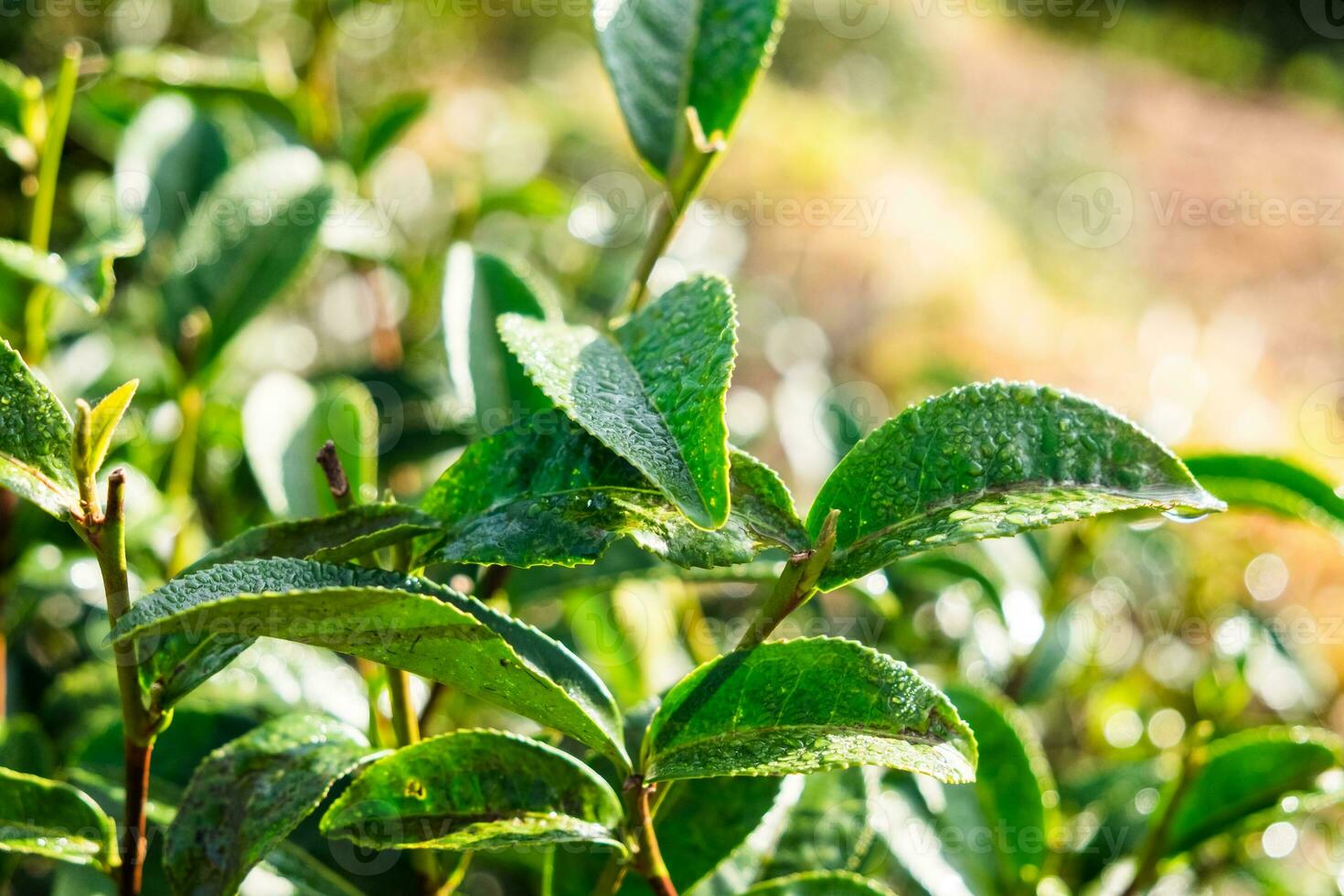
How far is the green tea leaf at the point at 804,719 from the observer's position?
14.3 inches

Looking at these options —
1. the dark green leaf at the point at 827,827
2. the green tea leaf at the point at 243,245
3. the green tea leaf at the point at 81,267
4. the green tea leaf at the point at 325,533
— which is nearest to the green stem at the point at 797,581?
the green tea leaf at the point at 325,533

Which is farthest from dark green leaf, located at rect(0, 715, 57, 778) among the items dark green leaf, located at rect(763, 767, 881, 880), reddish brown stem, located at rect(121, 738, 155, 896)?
dark green leaf, located at rect(763, 767, 881, 880)

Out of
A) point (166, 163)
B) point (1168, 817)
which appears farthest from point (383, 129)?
point (1168, 817)

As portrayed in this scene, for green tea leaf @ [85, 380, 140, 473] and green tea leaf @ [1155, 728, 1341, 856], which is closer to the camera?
green tea leaf @ [85, 380, 140, 473]

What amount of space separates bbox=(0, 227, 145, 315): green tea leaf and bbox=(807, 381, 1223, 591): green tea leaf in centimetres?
37

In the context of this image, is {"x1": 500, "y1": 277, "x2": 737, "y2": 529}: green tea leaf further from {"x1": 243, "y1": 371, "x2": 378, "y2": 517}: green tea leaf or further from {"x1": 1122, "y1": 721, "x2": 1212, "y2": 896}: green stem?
{"x1": 1122, "y1": 721, "x2": 1212, "y2": 896}: green stem

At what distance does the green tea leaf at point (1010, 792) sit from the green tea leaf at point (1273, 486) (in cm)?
18

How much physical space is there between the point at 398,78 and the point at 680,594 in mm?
3173

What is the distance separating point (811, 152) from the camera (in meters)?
5.03

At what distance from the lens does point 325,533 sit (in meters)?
0.41

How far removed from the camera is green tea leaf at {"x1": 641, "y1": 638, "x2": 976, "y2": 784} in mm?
364

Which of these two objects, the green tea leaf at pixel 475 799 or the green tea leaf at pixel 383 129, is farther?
the green tea leaf at pixel 383 129

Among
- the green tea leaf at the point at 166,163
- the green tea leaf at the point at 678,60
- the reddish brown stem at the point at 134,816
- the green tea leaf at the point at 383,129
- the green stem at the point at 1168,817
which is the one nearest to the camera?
the reddish brown stem at the point at 134,816

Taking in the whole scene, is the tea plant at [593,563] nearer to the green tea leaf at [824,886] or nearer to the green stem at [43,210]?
the green tea leaf at [824,886]
